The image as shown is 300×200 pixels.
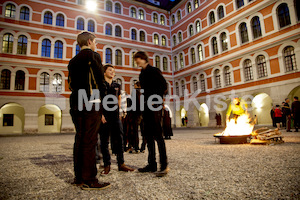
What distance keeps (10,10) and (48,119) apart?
12455mm

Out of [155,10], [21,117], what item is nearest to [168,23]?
[155,10]

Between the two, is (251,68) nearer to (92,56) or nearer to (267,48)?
(267,48)

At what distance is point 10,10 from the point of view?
59.9ft

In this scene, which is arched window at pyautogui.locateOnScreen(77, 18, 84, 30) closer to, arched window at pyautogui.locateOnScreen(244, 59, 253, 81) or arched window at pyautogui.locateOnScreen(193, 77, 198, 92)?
arched window at pyautogui.locateOnScreen(193, 77, 198, 92)

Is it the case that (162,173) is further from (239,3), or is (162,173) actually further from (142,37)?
(142,37)

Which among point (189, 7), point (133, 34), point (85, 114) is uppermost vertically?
point (189, 7)

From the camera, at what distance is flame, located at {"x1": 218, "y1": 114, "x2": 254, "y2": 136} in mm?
6227

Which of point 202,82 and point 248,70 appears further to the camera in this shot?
point 202,82

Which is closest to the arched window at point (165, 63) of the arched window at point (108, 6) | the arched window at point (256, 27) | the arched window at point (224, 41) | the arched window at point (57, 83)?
the arched window at point (224, 41)

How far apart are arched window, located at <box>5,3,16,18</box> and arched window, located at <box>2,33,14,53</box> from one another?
83.4 inches

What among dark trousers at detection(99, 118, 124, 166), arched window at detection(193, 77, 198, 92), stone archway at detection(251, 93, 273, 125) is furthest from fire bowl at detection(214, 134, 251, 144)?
stone archway at detection(251, 93, 273, 125)

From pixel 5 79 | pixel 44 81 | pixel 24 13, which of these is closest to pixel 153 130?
pixel 44 81

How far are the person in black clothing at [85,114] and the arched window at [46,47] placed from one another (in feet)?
67.2

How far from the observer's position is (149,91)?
117 inches
